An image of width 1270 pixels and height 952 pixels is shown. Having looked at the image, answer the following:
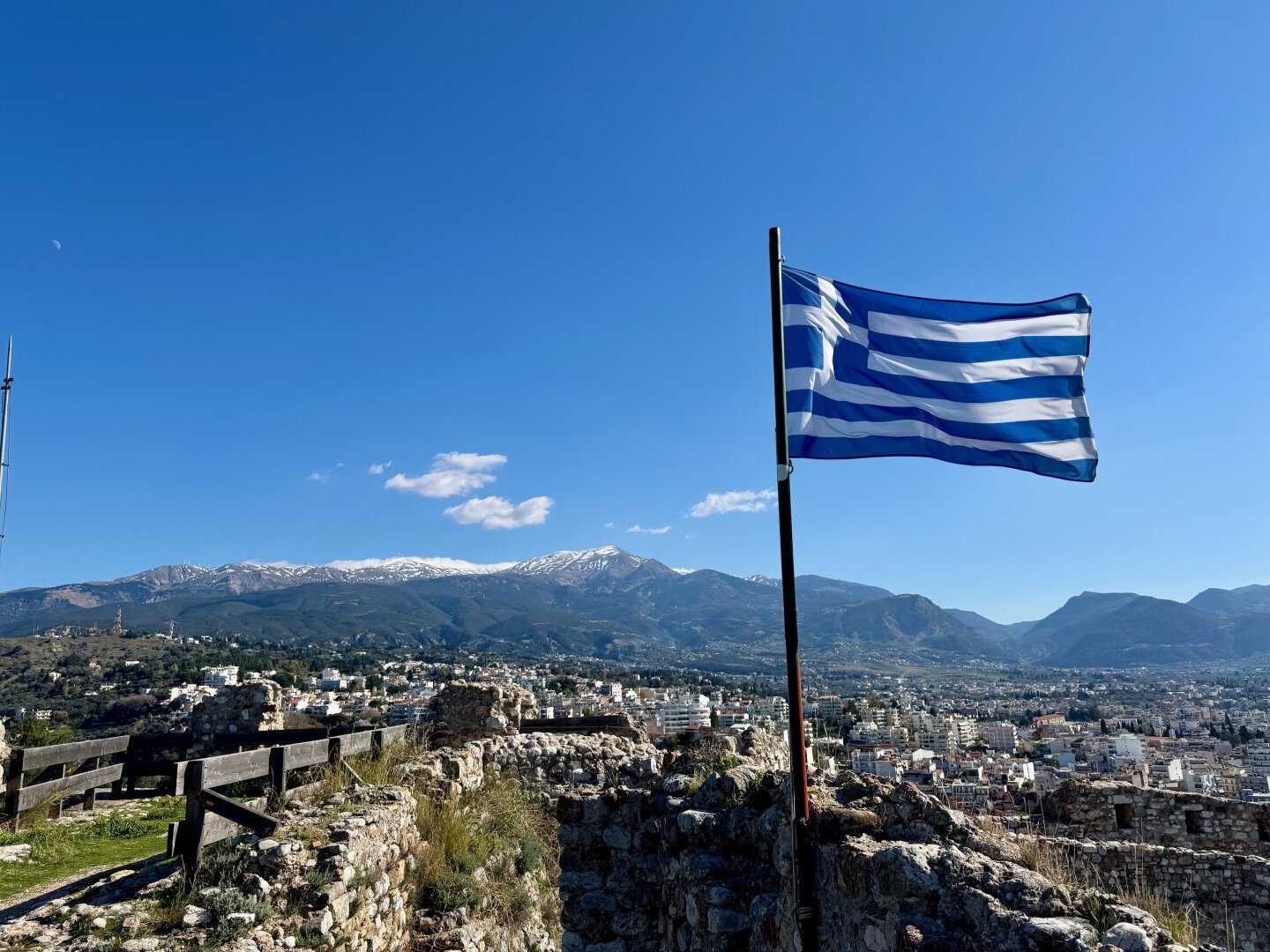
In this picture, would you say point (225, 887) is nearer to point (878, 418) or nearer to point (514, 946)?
point (514, 946)

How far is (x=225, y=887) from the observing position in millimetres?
6840

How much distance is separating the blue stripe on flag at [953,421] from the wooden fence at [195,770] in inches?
242

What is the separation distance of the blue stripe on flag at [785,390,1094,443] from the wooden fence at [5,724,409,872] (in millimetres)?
6135

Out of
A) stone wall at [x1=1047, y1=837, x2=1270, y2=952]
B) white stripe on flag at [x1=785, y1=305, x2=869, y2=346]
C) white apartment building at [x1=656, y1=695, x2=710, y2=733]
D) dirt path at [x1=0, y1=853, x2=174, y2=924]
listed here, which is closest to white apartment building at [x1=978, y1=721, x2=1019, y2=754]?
white apartment building at [x1=656, y1=695, x2=710, y2=733]

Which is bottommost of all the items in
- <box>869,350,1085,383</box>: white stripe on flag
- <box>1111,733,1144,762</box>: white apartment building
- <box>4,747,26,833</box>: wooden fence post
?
<box>1111,733,1144,762</box>: white apartment building

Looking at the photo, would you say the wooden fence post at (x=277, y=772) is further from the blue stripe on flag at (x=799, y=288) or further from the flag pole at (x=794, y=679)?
the blue stripe on flag at (x=799, y=288)

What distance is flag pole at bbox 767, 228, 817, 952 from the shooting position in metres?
4.93

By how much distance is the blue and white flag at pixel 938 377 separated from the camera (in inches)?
249

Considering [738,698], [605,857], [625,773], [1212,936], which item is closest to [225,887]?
[605,857]

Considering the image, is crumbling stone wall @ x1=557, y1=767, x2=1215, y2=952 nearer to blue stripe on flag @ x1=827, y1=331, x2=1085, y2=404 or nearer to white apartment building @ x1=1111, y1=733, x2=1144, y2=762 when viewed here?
blue stripe on flag @ x1=827, y1=331, x2=1085, y2=404

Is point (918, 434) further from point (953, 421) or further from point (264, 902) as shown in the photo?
point (264, 902)

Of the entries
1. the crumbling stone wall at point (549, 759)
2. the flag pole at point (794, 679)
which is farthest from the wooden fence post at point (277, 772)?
the flag pole at point (794, 679)

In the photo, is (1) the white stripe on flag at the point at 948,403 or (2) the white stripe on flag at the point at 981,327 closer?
(1) the white stripe on flag at the point at 948,403

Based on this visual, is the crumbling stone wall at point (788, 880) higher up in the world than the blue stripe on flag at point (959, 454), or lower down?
lower down
